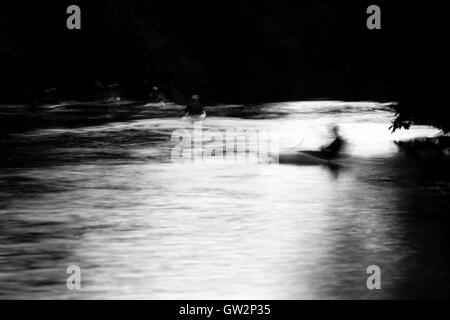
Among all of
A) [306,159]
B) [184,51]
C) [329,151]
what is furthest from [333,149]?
[184,51]

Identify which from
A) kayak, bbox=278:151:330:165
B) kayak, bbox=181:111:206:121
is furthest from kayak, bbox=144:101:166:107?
kayak, bbox=278:151:330:165

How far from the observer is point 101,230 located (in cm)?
1578

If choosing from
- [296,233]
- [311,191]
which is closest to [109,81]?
[311,191]

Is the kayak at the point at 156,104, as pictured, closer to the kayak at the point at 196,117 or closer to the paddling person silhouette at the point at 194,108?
the paddling person silhouette at the point at 194,108

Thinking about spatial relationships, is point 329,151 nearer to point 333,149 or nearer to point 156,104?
point 333,149

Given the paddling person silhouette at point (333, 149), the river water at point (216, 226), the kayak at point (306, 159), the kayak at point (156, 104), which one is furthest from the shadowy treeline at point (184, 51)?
the kayak at point (156, 104)

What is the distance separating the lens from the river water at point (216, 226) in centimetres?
1172

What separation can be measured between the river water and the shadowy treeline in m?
4.99

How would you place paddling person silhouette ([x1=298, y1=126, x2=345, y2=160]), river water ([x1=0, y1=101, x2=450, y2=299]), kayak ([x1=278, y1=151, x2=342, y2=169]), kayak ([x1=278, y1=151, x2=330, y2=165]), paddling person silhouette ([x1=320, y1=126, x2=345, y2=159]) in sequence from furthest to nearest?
paddling person silhouette ([x1=320, y1=126, x2=345, y2=159]), paddling person silhouette ([x1=298, y1=126, x2=345, y2=160]), kayak ([x1=278, y1=151, x2=330, y2=165]), kayak ([x1=278, y1=151, x2=342, y2=169]), river water ([x1=0, y1=101, x2=450, y2=299])

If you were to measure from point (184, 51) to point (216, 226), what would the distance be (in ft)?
254

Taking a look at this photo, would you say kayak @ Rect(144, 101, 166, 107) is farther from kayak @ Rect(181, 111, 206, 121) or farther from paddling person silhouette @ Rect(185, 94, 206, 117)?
kayak @ Rect(181, 111, 206, 121)

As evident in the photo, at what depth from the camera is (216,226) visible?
1625 centimetres

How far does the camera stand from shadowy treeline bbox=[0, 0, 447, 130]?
115ft

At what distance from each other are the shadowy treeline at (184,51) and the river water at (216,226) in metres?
4.99
